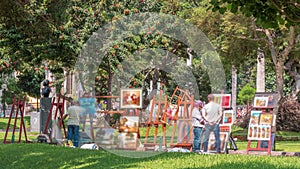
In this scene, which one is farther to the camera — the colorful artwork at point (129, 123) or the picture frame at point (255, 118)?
the colorful artwork at point (129, 123)

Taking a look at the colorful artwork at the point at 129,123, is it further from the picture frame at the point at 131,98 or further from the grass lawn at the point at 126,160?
the picture frame at the point at 131,98

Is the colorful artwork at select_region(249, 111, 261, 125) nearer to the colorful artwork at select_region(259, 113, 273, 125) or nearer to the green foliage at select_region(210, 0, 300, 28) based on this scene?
the colorful artwork at select_region(259, 113, 273, 125)

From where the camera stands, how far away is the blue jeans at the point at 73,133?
23.1 meters

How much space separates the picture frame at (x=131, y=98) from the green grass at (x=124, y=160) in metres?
2.95

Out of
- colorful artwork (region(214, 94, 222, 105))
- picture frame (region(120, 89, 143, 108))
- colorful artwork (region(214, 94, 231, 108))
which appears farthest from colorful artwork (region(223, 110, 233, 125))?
picture frame (region(120, 89, 143, 108))

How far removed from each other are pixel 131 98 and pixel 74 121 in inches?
83.8

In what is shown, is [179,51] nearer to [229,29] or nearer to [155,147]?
[229,29]

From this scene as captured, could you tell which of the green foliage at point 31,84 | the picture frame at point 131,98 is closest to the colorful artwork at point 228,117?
the picture frame at point 131,98

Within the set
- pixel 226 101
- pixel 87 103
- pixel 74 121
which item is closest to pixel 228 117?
pixel 226 101

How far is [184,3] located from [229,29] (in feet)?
20.9

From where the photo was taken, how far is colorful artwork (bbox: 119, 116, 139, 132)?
2069 cm

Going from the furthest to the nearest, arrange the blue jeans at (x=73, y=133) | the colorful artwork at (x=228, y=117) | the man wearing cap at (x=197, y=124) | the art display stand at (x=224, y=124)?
the blue jeans at (x=73, y=133), the colorful artwork at (x=228, y=117), the man wearing cap at (x=197, y=124), the art display stand at (x=224, y=124)

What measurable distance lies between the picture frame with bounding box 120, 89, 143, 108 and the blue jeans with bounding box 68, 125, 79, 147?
1854 millimetres

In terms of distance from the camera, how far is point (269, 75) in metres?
79.1
